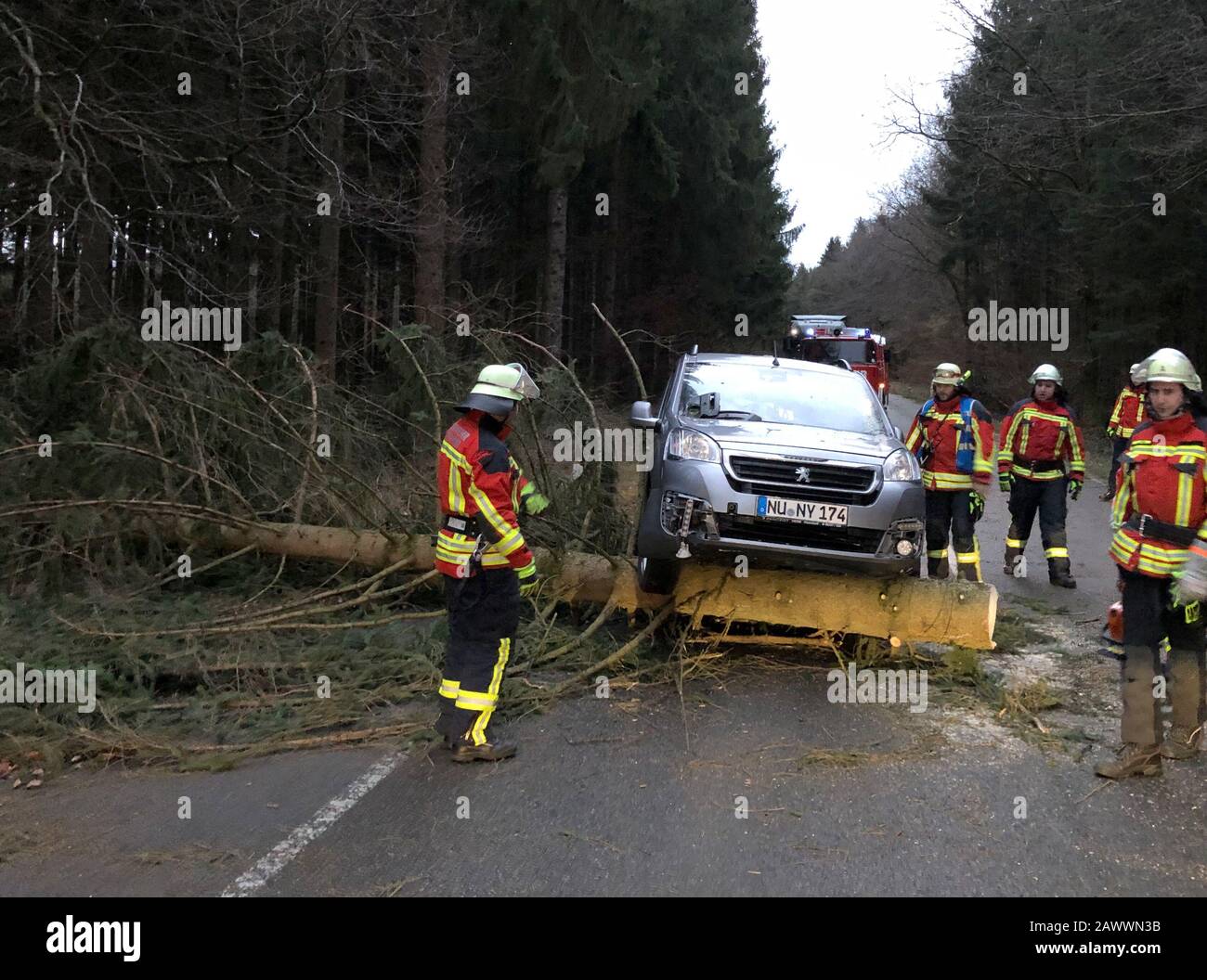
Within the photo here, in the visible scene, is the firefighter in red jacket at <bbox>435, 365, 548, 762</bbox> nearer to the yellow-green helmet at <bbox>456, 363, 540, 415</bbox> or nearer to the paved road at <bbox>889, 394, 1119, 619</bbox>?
the yellow-green helmet at <bbox>456, 363, 540, 415</bbox>

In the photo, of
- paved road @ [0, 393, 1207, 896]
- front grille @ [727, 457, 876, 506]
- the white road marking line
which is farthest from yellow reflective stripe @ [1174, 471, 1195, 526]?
the white road marking line

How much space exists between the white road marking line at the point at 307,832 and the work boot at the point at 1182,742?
3.73m

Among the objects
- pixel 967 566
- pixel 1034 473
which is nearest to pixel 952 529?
pixel 967 566

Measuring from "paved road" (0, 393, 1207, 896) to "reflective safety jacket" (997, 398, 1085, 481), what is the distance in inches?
161

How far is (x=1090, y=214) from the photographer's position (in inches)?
933

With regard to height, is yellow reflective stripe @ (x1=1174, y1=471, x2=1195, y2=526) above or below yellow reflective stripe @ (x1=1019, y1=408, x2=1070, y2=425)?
below

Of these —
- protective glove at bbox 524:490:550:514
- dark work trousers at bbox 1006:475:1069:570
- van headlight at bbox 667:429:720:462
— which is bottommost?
dark work trousers at bbox 1006:475:1069:570

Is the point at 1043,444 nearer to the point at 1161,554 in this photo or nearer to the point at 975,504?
the point at 975,504

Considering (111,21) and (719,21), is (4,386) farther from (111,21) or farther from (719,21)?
(719,21)

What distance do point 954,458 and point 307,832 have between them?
5901 millimetres

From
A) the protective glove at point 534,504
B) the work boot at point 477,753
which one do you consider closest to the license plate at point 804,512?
the protective glove at point 534,504

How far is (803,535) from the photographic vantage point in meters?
5.74

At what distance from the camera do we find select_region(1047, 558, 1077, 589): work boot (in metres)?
8.70

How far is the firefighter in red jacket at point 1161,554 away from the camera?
439cm
